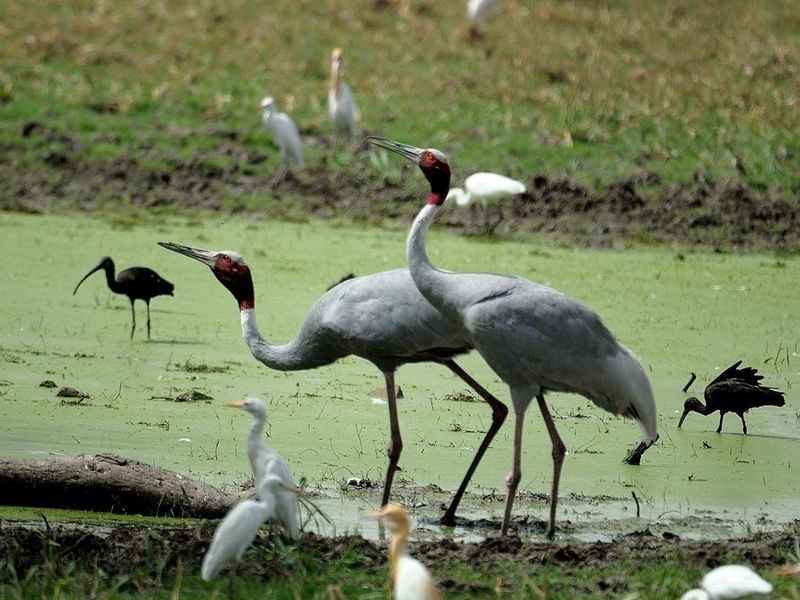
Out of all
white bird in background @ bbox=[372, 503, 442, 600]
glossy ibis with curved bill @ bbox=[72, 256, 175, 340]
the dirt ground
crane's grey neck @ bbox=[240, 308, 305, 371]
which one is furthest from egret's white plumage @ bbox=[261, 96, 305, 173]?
white bird in background @ bbox=[372, 503, 442, 600]

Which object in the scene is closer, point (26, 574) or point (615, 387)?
point (26, 574)

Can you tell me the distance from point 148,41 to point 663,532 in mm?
15213

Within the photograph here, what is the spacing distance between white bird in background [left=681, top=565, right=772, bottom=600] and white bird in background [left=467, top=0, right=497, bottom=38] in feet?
54.6

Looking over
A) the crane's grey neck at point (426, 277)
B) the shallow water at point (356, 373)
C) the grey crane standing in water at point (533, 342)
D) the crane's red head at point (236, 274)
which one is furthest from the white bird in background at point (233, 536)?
the crane's red head at point (236, 274)

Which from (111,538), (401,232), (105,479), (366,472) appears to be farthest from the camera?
(401,232)

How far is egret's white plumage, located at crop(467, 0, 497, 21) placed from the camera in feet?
70.0

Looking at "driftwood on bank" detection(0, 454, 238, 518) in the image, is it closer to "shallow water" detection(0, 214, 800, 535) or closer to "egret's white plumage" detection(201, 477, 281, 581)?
"shallow water" detection(0, 214, 800, 535)

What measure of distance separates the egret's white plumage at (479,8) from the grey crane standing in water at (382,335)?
14192mm

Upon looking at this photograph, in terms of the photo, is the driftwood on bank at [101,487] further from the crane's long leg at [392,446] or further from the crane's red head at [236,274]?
the crane's red head at [236,274]

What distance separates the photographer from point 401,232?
15.6 metres

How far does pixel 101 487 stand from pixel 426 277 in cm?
172

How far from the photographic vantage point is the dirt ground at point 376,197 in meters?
15.7

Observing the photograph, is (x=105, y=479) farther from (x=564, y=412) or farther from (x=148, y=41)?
(x=148, y=41)

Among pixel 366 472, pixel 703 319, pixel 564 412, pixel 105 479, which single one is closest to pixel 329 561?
pixel 105 479
